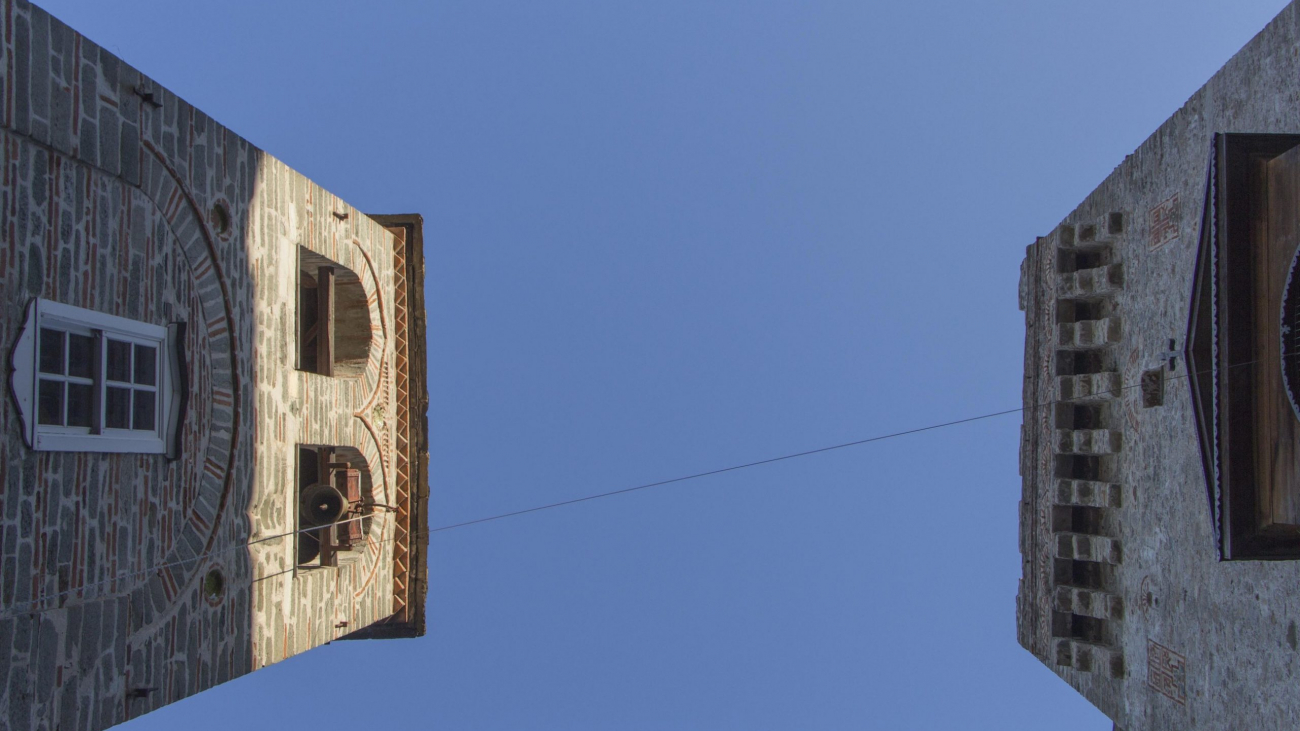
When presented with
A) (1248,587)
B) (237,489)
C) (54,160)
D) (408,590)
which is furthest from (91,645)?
(1248,587)

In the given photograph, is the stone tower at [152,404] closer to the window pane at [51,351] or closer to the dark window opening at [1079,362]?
the window pane at [51,351]

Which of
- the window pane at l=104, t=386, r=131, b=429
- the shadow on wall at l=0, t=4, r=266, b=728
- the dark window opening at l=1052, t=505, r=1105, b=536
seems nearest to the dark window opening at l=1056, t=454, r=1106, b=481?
the dark window opening at l=1052, t=505, r=1105, b=536

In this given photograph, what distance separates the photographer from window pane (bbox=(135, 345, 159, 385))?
9.12 meters

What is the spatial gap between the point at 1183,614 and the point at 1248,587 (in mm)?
1361

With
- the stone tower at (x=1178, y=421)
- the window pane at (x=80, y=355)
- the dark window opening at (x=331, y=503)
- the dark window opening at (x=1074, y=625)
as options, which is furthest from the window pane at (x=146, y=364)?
the dark window opening at (x=1074, y=625)

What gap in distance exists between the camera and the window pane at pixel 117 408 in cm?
862

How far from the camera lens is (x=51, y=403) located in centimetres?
790

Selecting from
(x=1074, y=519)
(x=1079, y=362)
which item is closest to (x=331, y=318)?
(x=1079, y=362)

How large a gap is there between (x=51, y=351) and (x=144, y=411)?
1.37 meters

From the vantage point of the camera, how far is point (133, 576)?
8.90 meters

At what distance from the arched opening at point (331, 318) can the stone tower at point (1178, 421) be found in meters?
10.2

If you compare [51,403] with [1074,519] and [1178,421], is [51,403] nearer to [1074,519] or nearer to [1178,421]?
[1178,421]

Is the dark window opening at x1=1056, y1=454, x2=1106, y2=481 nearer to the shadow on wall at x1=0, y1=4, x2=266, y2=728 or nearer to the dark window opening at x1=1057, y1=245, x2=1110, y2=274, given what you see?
the dark window opening at x1=1057, y1=245, x2=1110, y2=274

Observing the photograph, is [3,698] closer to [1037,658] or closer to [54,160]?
[54,160]
